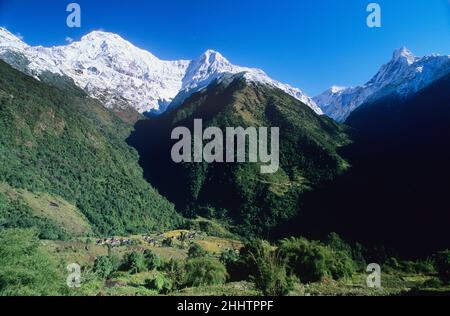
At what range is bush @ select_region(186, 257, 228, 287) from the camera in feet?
156

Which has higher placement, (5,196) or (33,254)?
(5,196)

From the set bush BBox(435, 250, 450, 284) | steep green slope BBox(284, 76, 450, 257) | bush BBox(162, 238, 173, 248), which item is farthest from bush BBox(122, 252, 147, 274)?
steep green slope BBox(284, 76, 450, 257)

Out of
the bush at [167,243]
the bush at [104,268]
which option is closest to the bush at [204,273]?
the bush at [104,268]

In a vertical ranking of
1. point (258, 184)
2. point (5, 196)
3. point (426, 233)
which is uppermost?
point (258, 184)

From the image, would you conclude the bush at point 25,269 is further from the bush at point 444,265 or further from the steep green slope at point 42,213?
the steep green slope at point 42,213

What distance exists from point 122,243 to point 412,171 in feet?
389

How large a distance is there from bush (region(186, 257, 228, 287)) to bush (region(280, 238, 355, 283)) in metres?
7.78

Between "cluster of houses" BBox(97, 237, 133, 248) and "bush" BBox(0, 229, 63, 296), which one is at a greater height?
"cluster of houses" BBox(97, 237, 133, 248)

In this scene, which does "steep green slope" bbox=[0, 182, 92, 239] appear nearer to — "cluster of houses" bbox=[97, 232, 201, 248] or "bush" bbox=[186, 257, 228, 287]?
"cluster of houses" bbox=[97, 232, 201, 248]

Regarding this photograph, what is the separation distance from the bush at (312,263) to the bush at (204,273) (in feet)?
25.5

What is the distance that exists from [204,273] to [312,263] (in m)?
12.6
